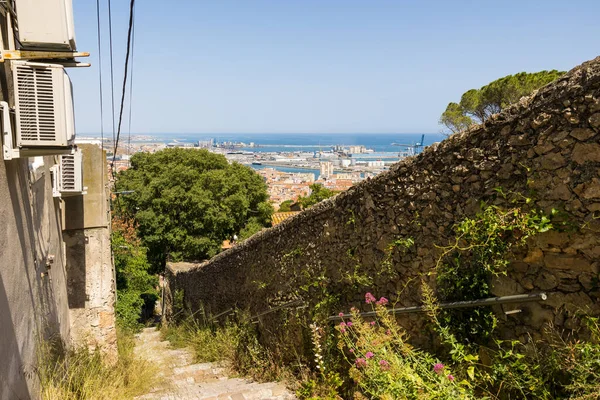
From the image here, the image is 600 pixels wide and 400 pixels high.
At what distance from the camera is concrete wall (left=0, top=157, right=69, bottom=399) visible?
2.89m

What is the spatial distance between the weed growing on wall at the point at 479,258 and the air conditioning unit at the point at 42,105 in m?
2.93

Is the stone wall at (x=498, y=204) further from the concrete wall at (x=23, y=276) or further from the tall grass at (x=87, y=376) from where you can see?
the concrete wall at (x=23, y=276)

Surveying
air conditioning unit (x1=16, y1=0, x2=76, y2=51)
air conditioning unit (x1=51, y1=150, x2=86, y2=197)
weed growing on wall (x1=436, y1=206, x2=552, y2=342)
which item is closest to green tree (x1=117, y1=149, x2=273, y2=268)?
air conditioning unit (x1=51, y1=150, x2=86, y2=197)

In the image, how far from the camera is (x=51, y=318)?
4.91 metres

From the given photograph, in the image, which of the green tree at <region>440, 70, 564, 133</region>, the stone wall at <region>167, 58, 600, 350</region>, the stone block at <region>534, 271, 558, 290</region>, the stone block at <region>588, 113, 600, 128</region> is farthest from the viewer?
the green tree at <region>440, 70, 564, 133</region>

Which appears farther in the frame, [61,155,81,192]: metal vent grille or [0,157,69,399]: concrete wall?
[61,155,81,192]: metal vent grille

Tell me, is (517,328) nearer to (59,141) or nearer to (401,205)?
(401,205)

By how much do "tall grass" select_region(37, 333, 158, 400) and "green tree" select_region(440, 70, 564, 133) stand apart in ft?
A: 27.2

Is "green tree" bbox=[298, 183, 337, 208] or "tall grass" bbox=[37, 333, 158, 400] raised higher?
"tall grass" bbox=[37, 333, 158, 400]

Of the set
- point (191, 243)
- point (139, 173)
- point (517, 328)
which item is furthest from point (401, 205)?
point (139, 173)

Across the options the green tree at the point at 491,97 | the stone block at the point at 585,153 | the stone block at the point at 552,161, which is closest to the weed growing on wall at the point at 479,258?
the stone block at the point at 552,161

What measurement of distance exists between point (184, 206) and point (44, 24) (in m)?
17.2

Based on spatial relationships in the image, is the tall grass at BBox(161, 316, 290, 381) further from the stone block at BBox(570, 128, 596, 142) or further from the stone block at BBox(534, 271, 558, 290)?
the stone block at BBox(570, 128, 596, 142)

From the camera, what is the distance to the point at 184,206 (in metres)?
19.7
